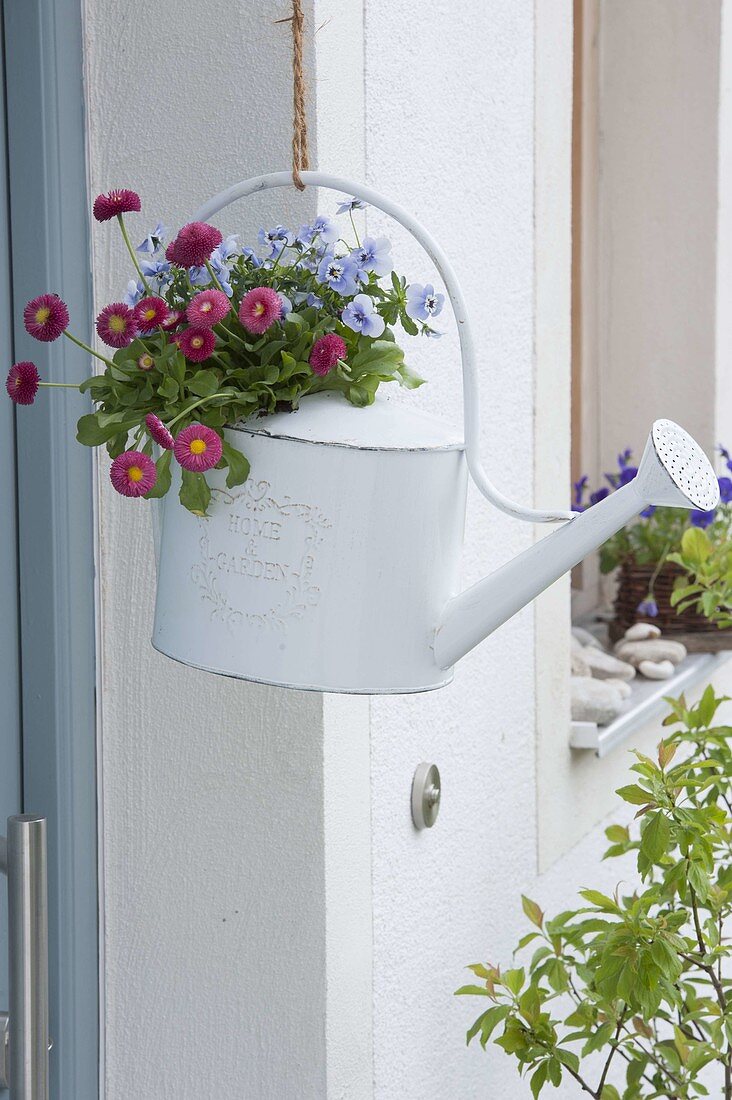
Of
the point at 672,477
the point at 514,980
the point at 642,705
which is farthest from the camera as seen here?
the point at 642,705

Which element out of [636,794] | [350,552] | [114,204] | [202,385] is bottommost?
[636,794]

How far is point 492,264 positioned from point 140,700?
2.16 feet

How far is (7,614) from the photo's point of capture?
43.5 inches

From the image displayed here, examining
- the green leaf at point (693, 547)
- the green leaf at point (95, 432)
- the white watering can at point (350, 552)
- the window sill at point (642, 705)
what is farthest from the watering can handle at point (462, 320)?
the window sill at point (642, 705)

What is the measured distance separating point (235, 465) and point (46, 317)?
15 centimetres

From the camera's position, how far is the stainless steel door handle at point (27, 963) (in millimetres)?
836

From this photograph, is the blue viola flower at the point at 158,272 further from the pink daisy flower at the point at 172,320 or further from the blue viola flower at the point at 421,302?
the blue viola flower at the point at 421,302

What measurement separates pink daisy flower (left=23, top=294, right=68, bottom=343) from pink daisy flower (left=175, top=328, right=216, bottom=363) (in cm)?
8

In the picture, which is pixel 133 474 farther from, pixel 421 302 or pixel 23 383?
pixel 421 302

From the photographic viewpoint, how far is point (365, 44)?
1.08 meters

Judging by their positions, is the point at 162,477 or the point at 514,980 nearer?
→ the point at 162,477

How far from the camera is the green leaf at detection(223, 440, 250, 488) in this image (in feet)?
2.50

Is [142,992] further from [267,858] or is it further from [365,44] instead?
[365,44]

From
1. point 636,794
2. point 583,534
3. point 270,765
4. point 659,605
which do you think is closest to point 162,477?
point 583,534
